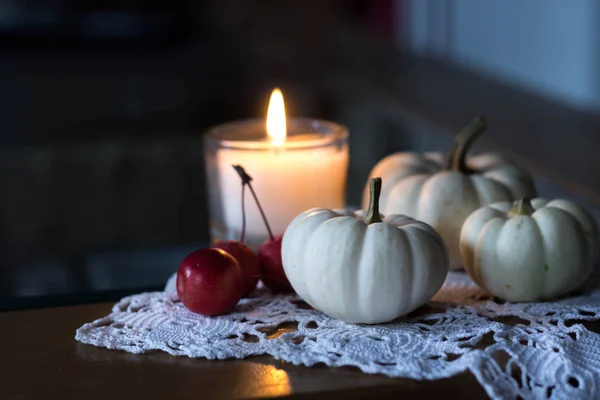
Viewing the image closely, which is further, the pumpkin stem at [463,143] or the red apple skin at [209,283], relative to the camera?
the pumpkin stem at [463,143]

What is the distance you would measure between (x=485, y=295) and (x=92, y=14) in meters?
2.72

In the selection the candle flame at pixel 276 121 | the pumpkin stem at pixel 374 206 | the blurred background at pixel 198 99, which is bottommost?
the blurred background at pixel 198 99

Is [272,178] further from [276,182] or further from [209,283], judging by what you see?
[209,283]

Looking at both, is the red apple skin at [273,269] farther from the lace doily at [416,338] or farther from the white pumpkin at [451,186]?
the white pumpkin at [451,186]

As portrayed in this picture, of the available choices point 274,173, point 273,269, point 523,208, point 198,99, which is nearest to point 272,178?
point 274,173

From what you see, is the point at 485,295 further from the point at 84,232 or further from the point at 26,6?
the point at 26,6

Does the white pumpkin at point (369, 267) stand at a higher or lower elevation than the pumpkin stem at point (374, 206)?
lower

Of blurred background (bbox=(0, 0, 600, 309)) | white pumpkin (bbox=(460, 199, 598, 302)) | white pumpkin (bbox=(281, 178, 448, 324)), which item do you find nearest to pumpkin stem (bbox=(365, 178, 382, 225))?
white pumpkin (bbox=(281, 178, 448, 324))

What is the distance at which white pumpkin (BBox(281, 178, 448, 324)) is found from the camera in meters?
0.58

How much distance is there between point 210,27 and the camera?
3.21m

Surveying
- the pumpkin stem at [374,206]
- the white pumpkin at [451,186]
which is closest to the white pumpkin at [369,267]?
the pumpkin stem at [374,206]

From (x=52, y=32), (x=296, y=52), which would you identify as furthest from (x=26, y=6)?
(x=296, y=52)

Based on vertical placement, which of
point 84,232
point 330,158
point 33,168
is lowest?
point 84,232

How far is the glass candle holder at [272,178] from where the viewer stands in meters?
0.75
